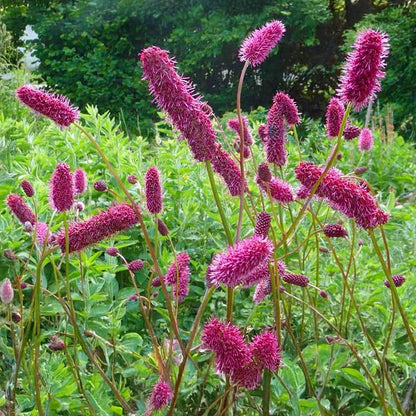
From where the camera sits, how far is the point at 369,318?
103 inches

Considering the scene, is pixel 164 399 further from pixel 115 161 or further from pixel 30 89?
pixel 115 161

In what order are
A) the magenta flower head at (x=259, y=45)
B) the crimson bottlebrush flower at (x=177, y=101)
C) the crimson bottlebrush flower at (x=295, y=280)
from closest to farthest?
the crimson bottlebrush flower at (x=177, y=101), the magenta flower head at (x=259, y=45), the crimson bottlebrush flower at (x=295, y=280)

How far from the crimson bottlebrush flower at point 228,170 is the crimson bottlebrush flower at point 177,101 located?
0.32ft

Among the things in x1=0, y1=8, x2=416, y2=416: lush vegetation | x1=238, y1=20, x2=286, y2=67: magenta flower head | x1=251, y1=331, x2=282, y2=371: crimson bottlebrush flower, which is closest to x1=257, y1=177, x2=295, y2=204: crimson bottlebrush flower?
x1=0, y1=8, x2=416, y2=416: lush vegetation

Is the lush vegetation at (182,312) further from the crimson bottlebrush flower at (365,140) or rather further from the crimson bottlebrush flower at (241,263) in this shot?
the crimson bottlebrush flower at (365,140)

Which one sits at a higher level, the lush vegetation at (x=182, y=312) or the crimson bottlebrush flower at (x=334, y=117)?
the crimson bottlebrush flower at (x=334, y=117)

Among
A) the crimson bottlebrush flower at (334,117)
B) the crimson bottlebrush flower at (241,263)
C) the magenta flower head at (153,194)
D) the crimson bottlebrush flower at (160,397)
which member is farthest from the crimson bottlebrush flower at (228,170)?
the crimson bottlebrush flower at (334,117)

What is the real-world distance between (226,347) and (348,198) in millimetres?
418

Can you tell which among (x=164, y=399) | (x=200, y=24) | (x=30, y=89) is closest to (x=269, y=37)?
(x=30, y=89)

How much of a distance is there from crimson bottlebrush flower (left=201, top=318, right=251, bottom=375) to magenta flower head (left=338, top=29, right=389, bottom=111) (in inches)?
21.2

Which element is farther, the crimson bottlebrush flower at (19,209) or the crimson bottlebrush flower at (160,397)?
the crimson bottlebrush flower at (19,209)

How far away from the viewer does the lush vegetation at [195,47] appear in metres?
12.5

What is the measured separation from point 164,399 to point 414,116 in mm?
9623

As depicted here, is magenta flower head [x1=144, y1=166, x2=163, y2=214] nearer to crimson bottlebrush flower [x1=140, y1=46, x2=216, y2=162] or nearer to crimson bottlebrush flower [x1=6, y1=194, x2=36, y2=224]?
crimson bottlebrush flower [x1=140, y1=46, x2=216, y2=162]
